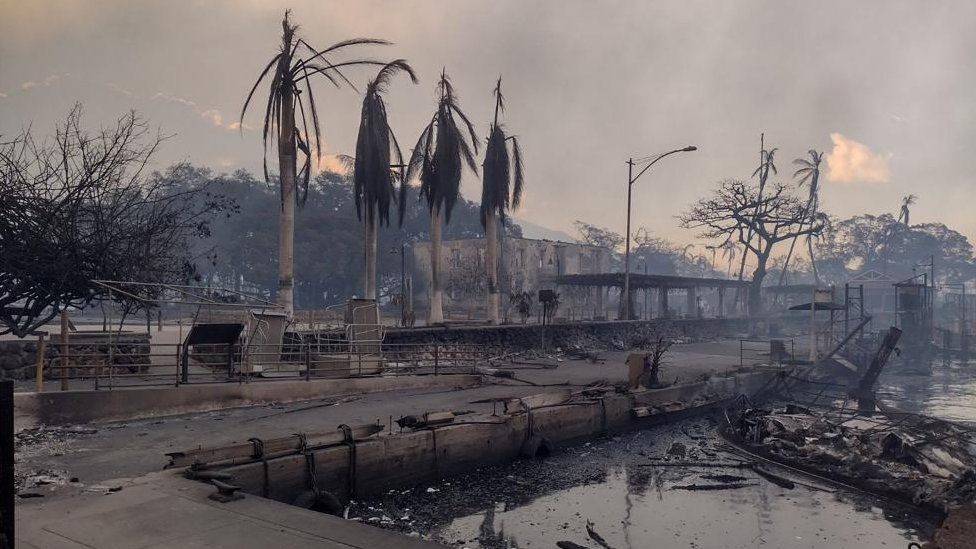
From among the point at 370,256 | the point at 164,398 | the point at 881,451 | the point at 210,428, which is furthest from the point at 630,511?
the point at 370,256

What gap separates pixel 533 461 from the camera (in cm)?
1433

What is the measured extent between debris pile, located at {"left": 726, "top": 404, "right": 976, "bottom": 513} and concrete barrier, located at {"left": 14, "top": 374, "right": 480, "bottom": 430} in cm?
1019

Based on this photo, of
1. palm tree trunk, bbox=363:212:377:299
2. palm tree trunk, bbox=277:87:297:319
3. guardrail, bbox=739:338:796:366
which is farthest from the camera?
palm tree trunk, bbox=363:212:377:299

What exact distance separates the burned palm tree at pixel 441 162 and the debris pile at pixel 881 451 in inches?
696

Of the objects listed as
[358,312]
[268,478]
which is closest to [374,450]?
[268,478]

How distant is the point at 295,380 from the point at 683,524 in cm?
952

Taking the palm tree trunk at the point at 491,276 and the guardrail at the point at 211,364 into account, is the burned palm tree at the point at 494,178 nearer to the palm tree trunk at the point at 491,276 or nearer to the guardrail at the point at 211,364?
the palm tree trunk at the point at 491,276

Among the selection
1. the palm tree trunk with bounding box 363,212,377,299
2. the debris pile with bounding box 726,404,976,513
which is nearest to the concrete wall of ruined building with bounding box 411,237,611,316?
the palm tree trunk with bounding box 363,212,377,299

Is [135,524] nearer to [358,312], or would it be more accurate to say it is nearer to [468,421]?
[468,421]

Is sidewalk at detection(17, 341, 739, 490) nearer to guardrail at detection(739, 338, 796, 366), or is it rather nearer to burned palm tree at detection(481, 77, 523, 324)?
guardrail at detection(739, 338, 796, 366)

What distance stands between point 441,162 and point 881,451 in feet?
75.1

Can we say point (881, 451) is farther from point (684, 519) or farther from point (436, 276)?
point (436, 276)

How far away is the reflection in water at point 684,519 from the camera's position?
1006 cm

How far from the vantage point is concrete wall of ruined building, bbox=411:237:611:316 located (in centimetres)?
5566
